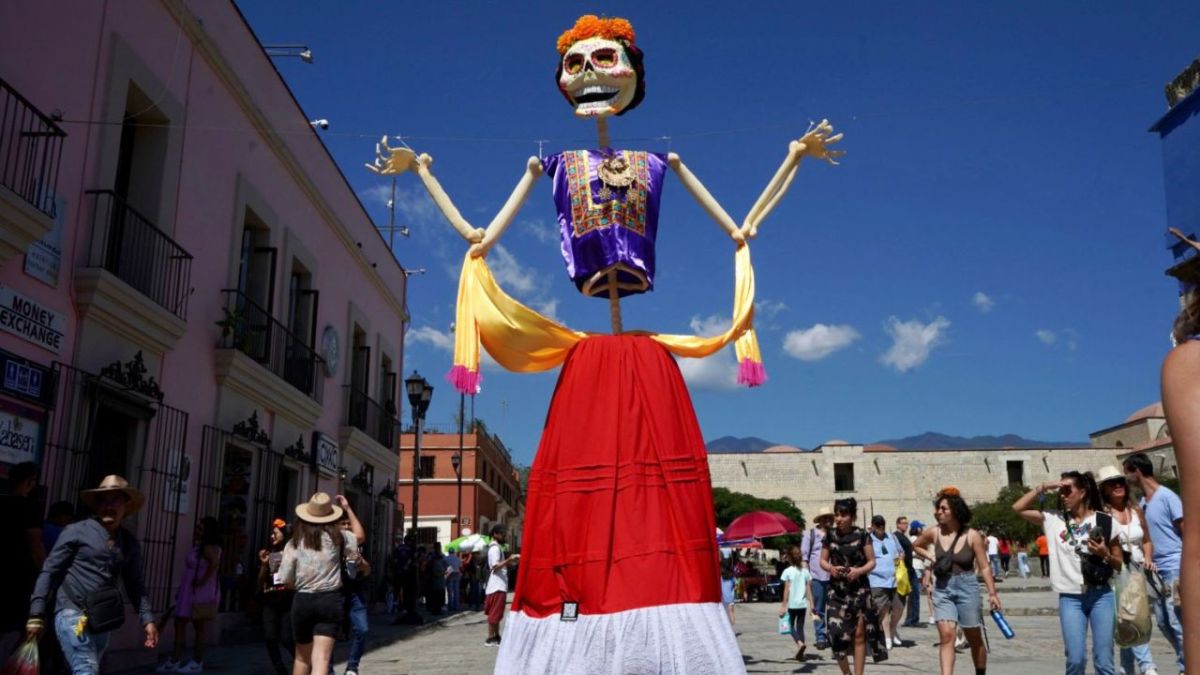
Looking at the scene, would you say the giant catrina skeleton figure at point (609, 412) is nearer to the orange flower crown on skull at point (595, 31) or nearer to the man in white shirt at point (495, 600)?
the orange flower crown on skull at point (595, 31)

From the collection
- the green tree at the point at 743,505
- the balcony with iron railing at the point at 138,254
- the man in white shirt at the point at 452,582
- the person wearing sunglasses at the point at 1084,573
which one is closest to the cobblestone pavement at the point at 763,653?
the person wearing sunglasses at the point at 1084,573

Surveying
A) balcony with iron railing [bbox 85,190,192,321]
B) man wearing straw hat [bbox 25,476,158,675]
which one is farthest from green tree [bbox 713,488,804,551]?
man wearing straw hat [bbox 25,476,158,675]

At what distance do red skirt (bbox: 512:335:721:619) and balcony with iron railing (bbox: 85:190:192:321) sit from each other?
652 centimetres

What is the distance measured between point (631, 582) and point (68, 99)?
753 cm

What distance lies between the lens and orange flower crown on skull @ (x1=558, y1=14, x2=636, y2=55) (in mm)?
5688

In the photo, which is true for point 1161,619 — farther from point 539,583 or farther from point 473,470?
point 473,470

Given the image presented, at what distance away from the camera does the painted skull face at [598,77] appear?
5.59 metres

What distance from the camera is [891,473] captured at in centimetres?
6381

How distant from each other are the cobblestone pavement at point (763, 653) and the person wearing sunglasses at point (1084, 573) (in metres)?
2.70

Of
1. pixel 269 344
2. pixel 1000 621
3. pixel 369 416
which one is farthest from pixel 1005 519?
pixel 1000 621

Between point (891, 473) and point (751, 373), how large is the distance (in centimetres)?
6137

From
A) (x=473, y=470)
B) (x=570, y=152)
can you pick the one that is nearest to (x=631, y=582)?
(x=570, y=152)

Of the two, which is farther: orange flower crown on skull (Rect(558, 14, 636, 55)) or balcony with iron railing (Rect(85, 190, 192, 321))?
balcony with iron railing (Rect(85, 190, 192, 321))

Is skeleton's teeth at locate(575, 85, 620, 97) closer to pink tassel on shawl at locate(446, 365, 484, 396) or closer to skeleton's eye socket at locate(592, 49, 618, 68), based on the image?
skeleton's eye socket at locate(592, 49, 618, 68)
